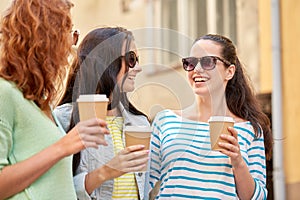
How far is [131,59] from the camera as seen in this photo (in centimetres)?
352

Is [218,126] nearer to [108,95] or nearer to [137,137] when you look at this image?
[137,137]

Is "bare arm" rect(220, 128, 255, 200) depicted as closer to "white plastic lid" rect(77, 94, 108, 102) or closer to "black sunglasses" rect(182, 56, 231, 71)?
"black sunglasses" rect(182, 56, 231, 71)

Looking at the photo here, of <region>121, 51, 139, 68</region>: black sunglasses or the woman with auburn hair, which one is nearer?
the woman with auburn hair

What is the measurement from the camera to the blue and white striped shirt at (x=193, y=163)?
3.57 meters

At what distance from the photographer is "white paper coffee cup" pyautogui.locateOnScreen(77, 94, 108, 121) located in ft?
10.0

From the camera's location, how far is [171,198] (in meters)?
3.58

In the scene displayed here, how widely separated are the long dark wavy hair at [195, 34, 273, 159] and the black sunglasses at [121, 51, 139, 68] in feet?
1.47

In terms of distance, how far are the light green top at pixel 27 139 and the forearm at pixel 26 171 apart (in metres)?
0.03

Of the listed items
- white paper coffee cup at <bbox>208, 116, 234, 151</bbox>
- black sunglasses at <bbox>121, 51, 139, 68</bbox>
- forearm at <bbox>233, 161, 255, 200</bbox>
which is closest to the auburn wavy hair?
black sunglasses at <bbox>121, 51, 139, 68</bbox>

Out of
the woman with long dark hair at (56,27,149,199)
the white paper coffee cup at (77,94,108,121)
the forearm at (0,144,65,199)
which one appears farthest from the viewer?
the woman with long dark hair at (56,27,149,199)

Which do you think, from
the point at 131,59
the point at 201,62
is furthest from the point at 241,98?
the point at 131,59

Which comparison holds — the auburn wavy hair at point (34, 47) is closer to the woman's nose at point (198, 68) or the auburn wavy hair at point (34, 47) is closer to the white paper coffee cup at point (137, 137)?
the white paper coffee cup at point (137, 137)

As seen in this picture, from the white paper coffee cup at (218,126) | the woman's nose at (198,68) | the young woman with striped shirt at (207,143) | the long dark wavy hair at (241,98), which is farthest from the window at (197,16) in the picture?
the white paper coffee cup at (218,126)

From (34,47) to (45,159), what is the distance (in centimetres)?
40
